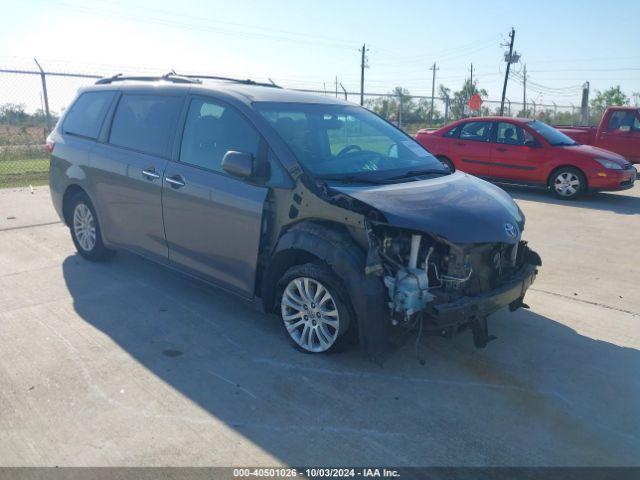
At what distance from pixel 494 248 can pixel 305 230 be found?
132cm

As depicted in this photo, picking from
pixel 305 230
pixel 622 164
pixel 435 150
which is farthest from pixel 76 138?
pixel 622 164

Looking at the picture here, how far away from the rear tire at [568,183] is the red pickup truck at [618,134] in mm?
4010

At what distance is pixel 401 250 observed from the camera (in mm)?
3688

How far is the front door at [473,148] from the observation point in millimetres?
11562

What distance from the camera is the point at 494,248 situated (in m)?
3.87

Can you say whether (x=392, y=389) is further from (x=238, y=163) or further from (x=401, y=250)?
(x=238, y=163)

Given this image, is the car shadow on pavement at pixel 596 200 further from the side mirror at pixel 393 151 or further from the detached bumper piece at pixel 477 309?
the detached bumper piece at pixel 477 309

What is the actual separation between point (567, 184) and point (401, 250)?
8248 millimetres

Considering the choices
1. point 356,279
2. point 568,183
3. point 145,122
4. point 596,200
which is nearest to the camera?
point 356,279

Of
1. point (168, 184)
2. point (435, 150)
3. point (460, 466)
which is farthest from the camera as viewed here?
point (435, 150)

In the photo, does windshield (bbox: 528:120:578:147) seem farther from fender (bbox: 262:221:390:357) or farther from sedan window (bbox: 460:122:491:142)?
fender (bbox: 262:221:390:357)

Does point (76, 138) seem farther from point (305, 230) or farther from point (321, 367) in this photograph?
point (321, 367)

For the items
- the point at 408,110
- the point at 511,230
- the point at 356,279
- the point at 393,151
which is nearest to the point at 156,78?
the point at 393,151

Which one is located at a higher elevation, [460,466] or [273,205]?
[273,205]
